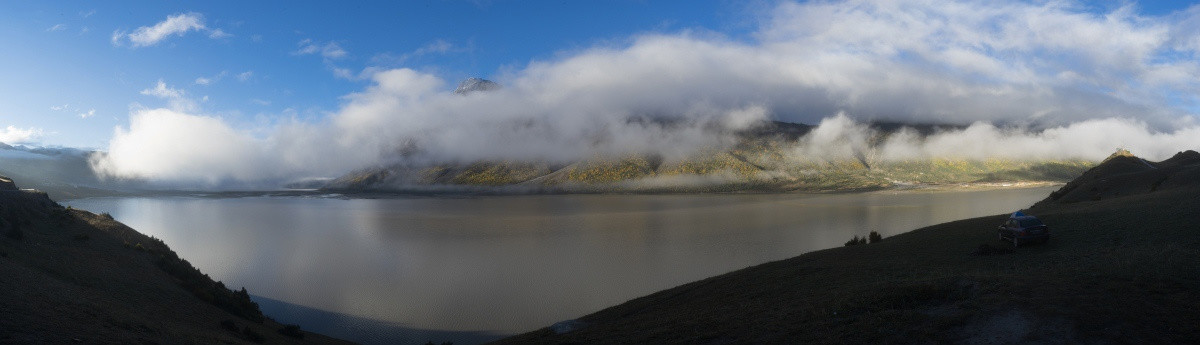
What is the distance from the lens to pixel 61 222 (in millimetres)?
26484

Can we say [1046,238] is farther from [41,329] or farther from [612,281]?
[41,329]

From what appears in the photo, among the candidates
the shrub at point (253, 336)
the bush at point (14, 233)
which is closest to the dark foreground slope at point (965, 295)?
the shrub at point (253, 336)

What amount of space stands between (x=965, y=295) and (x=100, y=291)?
2421 cm

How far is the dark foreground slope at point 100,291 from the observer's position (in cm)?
1162

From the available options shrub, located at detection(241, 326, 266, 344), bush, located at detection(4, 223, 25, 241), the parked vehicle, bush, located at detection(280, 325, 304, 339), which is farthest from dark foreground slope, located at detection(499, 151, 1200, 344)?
Result: bush, located at detection(4, 223, 25, 241)

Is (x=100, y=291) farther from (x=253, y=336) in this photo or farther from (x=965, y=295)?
(x=965, y=295)

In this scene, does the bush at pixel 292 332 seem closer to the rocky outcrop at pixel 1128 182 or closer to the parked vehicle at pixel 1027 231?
the parked vehicle at pixel 1027 231

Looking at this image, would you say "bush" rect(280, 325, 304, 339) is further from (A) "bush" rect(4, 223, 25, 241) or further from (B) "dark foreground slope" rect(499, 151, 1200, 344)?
(B) "dark foreground slope" rect(499, 151, 1200, 344)

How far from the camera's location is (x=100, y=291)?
1669 cm

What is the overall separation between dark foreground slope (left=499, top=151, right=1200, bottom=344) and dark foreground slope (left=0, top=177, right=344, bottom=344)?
1031 cm

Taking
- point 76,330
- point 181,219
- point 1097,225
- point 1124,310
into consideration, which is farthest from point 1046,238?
point 181,219

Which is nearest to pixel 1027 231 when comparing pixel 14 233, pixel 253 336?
pixel 253 336

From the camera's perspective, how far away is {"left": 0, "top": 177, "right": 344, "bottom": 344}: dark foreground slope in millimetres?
11625

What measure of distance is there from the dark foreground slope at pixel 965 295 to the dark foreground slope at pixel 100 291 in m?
10.3
